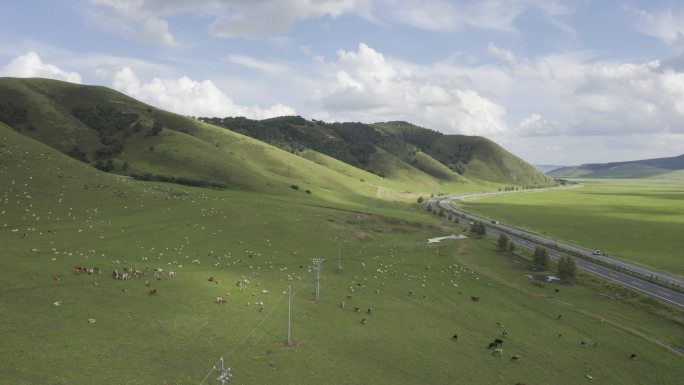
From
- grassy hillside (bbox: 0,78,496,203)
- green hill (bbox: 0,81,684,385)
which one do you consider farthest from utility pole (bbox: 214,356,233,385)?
grassy hillside (bbox: 0,78,496,203)

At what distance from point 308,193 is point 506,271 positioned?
91.0 m

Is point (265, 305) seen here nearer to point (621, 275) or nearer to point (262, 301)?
point (262, 301)

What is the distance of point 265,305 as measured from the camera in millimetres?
54188

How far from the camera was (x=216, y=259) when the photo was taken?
7381 centimetres

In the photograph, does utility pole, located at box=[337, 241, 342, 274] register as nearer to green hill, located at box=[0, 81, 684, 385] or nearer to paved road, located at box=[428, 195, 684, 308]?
green hill, located at box=[0, 81, 684, 385]

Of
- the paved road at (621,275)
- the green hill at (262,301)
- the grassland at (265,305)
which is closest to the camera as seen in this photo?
the grassland at (265,305)

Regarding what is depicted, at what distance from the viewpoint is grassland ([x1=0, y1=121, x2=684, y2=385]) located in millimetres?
39062

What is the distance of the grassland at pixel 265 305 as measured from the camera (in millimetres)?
39062

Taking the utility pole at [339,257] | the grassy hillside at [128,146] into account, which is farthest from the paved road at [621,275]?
the grassy hillside at [128,146]

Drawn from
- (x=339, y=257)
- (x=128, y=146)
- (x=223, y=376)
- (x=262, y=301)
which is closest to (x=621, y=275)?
(x=339, y=257)

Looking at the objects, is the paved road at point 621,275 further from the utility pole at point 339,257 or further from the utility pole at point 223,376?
the utility pole at point 223,376

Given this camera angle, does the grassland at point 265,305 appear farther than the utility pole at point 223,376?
Yes

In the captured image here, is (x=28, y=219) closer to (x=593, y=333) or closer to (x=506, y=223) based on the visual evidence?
(x=593, y=333)

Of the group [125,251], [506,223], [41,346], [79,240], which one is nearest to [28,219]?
[79,240]
